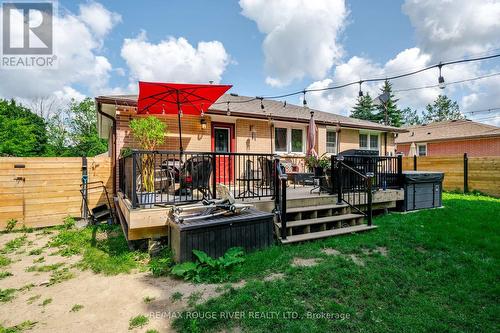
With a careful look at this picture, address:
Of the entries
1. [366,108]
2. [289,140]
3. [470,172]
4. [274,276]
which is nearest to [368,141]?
[470,172]

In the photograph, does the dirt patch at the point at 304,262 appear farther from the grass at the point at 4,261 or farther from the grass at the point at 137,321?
the grass at the point at 4,261

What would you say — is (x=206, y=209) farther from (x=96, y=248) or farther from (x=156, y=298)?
(x=96, y=248)

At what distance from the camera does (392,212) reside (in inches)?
265

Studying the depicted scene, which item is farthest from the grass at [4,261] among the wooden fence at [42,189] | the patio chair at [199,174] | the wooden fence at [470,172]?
the wooden fence at [470,172]

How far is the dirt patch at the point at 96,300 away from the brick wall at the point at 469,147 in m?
21.1

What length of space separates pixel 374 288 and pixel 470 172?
1058 centimetres

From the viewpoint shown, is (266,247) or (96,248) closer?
(266,247)

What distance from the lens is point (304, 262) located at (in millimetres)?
3648

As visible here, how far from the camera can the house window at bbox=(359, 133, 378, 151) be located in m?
12.9

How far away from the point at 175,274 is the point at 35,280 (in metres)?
2.19

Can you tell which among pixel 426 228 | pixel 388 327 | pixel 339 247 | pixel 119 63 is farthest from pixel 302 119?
pixel 119 63

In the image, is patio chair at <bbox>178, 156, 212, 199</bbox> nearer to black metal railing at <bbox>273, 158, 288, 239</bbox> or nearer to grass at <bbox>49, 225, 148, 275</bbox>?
black metal railing at <bbox>273, 158, 288, 239</bbox>

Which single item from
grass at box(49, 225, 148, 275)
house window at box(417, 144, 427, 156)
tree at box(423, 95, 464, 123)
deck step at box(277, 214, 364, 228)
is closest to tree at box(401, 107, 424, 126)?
tree at box(423, 95, 464, 123)

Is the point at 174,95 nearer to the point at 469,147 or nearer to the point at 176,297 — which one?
the point at 176,297
